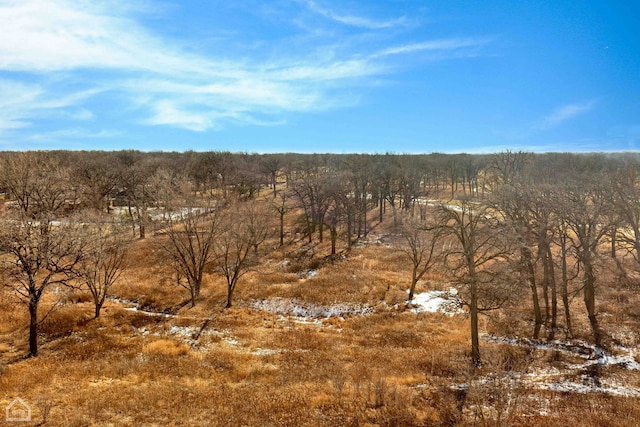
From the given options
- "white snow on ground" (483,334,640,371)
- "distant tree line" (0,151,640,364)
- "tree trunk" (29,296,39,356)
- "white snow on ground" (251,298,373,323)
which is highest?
"distant tree line" (0,151,640,364)

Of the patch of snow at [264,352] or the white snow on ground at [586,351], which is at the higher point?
the white snow on ground at [586,351]

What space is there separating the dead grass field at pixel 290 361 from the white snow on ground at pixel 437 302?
122cm

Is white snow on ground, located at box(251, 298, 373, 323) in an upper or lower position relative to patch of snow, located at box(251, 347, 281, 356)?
lower

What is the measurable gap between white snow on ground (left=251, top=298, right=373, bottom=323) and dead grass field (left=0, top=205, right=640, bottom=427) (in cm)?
15

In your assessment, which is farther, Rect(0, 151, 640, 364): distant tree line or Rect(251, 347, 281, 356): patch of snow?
Rect(0, 151, 640, 364): distant tree line

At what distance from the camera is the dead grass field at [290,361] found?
13.6 m

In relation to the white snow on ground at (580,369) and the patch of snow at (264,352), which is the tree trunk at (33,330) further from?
the white snow on ground at (580,369)

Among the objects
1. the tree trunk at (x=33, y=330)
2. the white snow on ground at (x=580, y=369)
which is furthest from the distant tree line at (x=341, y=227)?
the white snow on ground at (x=580, y=369)

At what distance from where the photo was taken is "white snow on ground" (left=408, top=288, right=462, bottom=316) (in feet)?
99.1

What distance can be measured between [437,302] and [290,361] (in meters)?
16.8

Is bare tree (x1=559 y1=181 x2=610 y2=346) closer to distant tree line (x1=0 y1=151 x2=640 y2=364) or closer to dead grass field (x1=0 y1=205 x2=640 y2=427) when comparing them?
distant tree line (x1=0 y1=151 x2=640 y2=364)

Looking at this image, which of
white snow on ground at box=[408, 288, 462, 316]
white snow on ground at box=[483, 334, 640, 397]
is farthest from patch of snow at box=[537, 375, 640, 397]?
white snow on ground at box=[408, 288, 462, 316]

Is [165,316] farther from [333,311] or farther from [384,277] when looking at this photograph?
[384,277]

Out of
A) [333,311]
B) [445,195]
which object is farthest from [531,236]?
[445,195]
